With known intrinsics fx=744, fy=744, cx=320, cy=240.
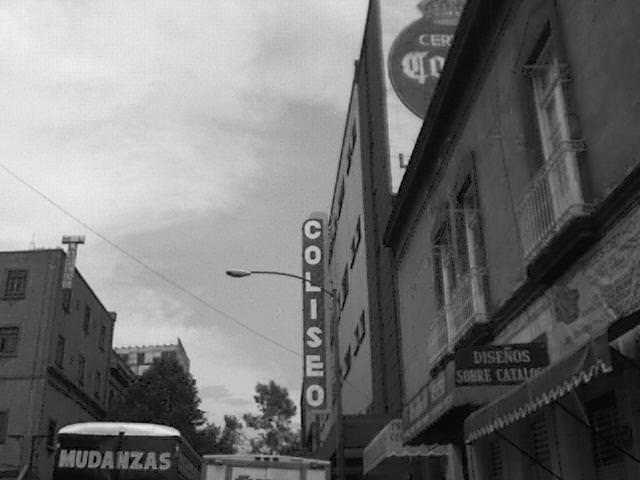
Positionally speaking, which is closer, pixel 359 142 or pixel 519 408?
pixel 519 408

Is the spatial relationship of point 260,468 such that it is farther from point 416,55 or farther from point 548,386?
point 416,55

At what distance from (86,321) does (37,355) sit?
8.50m

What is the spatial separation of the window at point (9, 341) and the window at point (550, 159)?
38123mm

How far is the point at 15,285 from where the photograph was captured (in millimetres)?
43500

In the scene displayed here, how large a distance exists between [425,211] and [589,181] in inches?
336

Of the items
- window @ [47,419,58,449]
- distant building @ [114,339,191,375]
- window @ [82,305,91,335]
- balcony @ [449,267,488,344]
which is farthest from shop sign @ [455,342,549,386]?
distant building @ [114,339,191,375]

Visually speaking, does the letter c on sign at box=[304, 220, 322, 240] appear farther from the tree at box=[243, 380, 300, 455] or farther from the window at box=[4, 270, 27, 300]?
the tree at box=[243, 380, 300, 455]

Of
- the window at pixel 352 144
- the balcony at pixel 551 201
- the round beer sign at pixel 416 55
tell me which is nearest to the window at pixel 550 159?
the balcony at pixel 551 201

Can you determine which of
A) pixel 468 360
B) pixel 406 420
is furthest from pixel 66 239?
pixel 468 360

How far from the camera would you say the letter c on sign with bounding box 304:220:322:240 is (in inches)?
1718

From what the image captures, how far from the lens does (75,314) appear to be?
47.6 m

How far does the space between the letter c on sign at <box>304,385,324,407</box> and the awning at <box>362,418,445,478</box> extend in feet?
58.6

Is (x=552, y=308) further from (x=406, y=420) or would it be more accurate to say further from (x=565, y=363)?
(x=406, y=420)

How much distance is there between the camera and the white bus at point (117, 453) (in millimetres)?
14055
